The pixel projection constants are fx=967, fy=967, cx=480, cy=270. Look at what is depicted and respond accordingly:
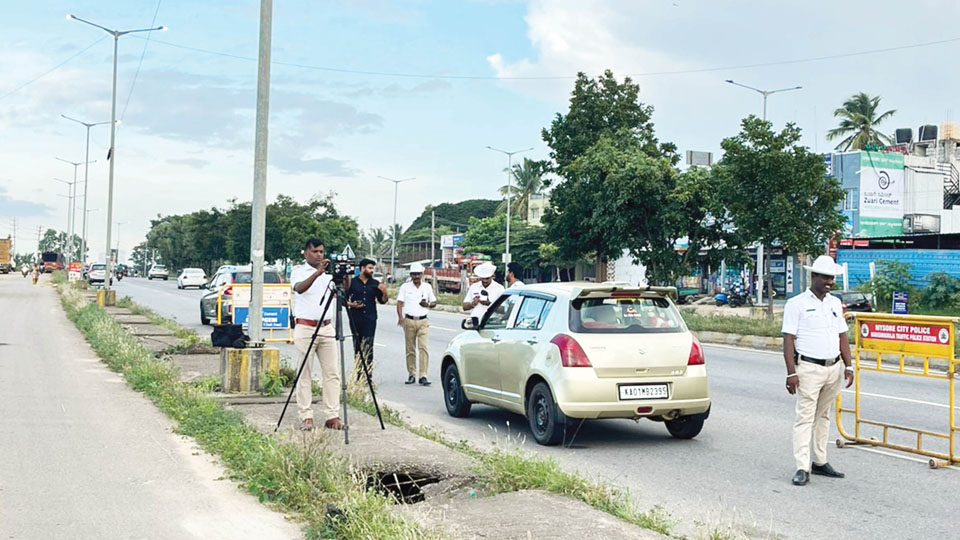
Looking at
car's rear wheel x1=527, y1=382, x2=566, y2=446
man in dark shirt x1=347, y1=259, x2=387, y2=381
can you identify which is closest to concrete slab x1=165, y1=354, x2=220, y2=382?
man in dark shirt x1=347, y1=259, x2=387, y2=381

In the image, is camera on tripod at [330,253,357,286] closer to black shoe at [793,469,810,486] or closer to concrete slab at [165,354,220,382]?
black shoe at [793,469,810,486]

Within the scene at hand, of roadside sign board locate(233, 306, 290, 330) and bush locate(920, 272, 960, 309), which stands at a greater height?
bush locate(920, 272, 960, 309)

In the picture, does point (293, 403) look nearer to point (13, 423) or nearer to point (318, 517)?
point (13, 423)

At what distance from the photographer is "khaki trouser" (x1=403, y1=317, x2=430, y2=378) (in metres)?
13.8

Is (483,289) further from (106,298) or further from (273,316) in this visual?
(106,298)

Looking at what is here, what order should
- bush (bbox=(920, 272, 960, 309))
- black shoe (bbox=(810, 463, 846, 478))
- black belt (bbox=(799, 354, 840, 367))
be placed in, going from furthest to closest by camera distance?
bush (bbox=(920, 272, 960, 309)) → black shoe (bbox=(810, 463, 846, 478)) → black belt (bbox=(799, 354, 840, 367))

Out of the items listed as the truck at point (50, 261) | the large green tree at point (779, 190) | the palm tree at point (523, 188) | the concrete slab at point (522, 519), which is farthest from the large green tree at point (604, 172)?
the truck at point (50, 261)

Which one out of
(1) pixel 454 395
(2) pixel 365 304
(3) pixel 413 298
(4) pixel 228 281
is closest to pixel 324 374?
(1) pixel 454 395

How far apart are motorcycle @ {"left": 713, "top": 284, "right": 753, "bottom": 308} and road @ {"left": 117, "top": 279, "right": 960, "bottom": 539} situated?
31239 millimetres

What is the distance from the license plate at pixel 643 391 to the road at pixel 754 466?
0.51m

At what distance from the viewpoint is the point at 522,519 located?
17.5 feet

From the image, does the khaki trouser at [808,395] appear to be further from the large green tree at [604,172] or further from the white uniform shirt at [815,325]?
the large green tree at [604,172]

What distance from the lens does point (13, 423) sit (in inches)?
385

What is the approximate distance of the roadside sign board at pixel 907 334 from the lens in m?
8.13
